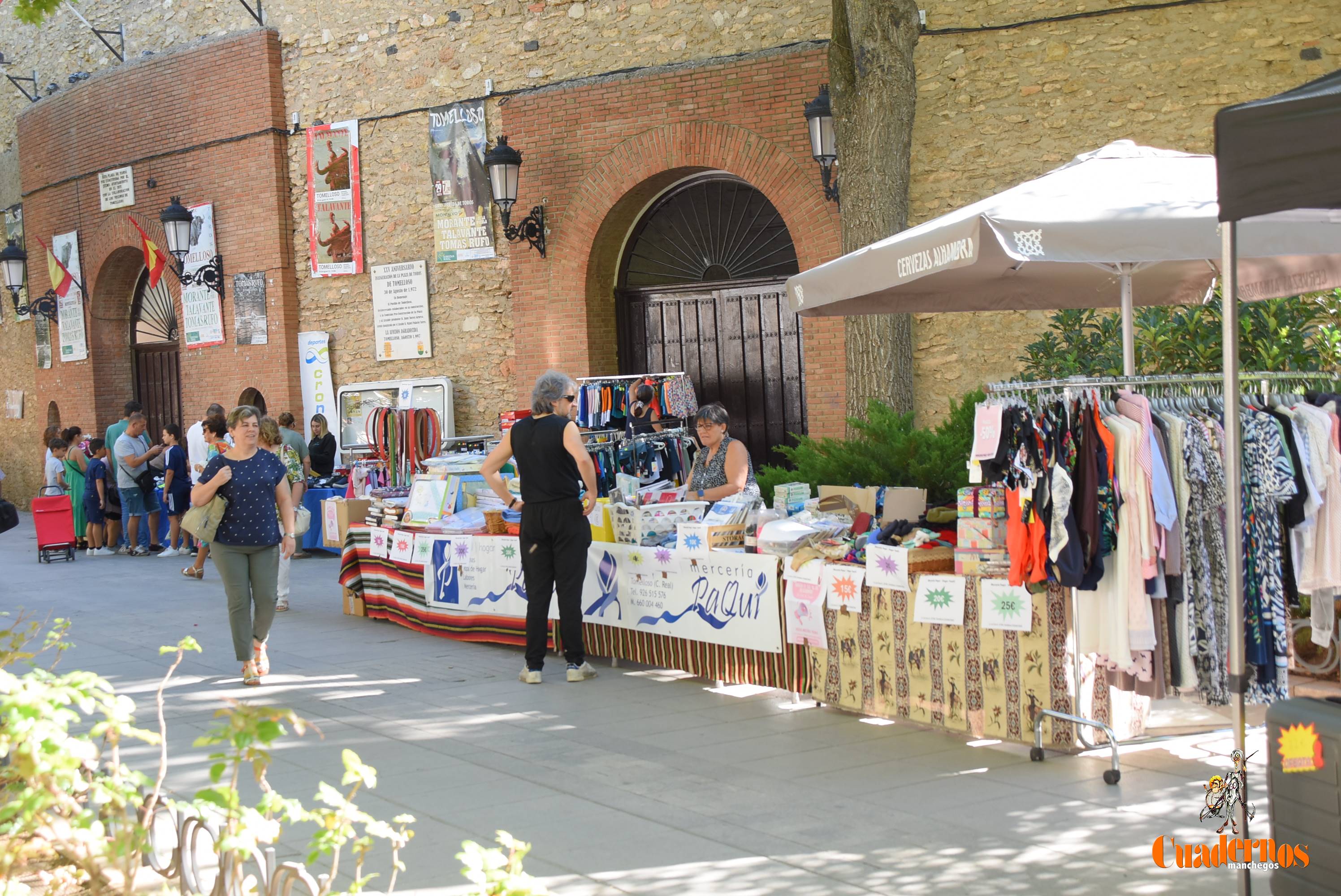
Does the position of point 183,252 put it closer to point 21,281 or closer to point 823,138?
point 21,281

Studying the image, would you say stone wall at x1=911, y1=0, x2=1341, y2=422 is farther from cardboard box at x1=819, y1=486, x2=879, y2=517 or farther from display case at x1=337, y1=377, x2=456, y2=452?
display case at x1=337, y1=377, x2=456, y2=452

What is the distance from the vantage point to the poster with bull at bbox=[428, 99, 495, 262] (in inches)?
586

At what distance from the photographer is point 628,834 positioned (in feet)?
15.3

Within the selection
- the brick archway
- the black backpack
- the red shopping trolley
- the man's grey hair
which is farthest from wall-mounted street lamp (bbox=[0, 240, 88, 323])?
the man's grey hair

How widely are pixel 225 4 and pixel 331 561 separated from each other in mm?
8480

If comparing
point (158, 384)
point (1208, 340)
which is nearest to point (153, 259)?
point (158, 384)

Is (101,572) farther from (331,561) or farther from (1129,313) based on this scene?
→ (1129,313)

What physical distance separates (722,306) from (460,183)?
11.9ft

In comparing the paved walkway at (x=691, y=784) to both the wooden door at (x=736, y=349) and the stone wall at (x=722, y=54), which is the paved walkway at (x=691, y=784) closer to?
the wooden door at (x=736, y=349)

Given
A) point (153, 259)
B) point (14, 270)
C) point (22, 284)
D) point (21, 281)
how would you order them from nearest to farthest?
point (153, 259) < point (14, 270) < point (21, 281) < point (22, 284)

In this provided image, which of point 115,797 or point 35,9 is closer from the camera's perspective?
point 115,797

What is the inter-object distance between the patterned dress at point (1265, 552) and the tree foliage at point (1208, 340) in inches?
104

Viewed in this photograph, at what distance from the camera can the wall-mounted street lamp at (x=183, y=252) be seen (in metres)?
16.7

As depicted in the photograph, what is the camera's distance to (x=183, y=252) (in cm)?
1706
